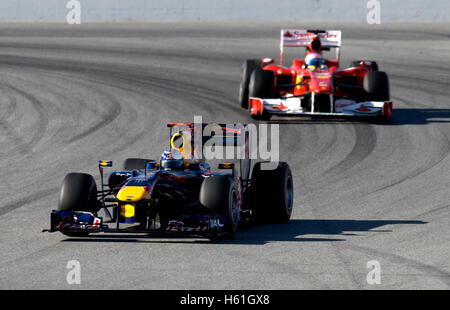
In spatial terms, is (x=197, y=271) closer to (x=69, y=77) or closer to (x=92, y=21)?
(x=69, y=77)

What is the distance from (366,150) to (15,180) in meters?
6.91

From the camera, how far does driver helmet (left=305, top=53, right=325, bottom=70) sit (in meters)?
22.4

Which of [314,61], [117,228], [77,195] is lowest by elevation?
[117,228]

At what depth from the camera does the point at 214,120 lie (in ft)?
71.4

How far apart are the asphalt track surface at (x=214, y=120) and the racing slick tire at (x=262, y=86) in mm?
583

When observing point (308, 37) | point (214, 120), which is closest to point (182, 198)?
point (214, 120)

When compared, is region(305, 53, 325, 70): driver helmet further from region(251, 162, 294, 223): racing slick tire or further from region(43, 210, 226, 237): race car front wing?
region(43, 210, 226, 237): race car front wing

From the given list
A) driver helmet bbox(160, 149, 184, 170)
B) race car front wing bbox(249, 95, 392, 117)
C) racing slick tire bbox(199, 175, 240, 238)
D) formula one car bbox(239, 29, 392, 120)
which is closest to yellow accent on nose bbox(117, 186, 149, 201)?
racing slick tire bbox(199, 175, 240, 238)

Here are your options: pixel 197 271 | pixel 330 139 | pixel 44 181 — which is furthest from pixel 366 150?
pixel 197 271

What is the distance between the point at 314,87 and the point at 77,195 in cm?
1076

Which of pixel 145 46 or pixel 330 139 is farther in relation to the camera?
pixel 145 46

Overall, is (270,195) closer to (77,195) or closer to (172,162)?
(172,162)
